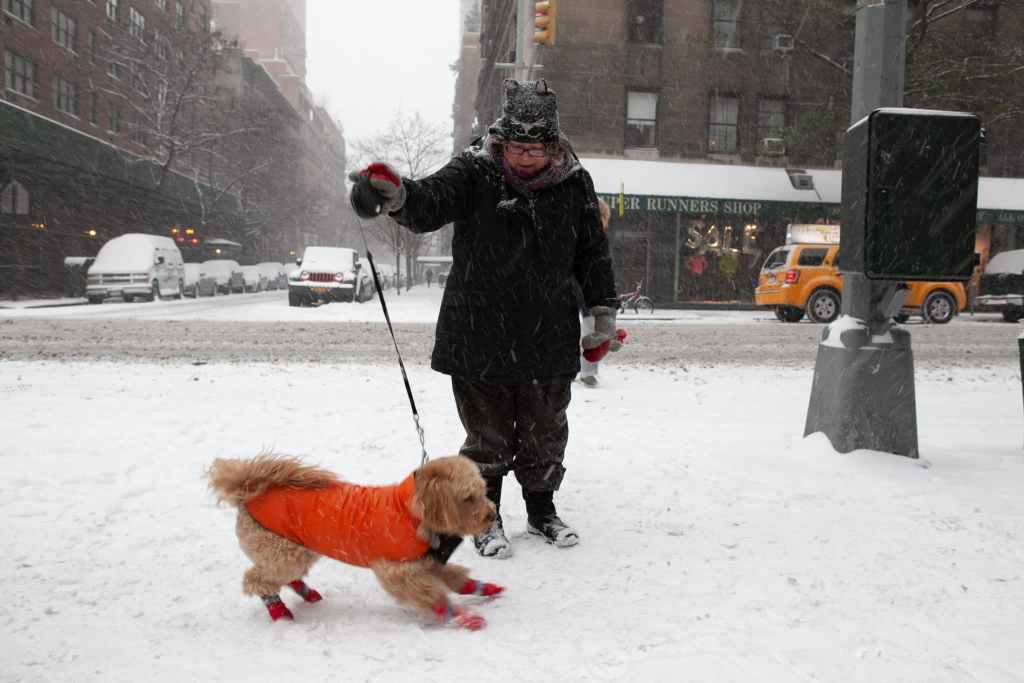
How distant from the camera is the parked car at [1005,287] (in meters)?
20.3

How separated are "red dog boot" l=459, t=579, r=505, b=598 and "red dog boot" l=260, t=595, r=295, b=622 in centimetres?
61

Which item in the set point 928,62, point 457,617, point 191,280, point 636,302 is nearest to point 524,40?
point 636,302

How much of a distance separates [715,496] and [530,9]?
1085 cm

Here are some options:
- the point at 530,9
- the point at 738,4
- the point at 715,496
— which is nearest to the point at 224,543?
the point at 715,496

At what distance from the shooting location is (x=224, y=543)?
10.9 feet

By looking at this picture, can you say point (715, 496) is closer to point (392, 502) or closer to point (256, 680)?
point (392, 502)

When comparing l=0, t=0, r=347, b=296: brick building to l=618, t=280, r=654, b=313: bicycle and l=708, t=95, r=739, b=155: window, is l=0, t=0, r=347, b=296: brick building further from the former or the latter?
l=708, t=95, r=739, b=155: window

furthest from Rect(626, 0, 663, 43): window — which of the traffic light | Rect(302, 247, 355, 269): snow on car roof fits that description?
the traffic light

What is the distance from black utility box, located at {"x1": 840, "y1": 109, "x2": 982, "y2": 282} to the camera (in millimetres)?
4418

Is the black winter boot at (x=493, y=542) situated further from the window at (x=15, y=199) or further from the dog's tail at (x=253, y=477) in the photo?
the window at (x=15, y=199)

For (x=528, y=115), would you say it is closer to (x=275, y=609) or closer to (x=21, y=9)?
(x=275, y=609)

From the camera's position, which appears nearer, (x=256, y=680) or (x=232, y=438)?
(x=256, y=680)

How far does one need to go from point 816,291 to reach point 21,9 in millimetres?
30928

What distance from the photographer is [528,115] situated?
3143mm
